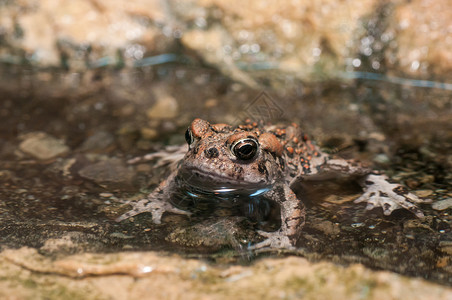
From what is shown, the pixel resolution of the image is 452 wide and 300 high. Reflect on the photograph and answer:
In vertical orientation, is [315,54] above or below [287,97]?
above

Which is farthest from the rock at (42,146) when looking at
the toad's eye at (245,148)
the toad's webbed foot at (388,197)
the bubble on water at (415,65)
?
the bubble on water at (415,65)

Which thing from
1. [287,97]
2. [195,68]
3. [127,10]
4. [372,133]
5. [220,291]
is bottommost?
[220,291]

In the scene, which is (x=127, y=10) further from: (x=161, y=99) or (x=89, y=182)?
(x=89, y=182)

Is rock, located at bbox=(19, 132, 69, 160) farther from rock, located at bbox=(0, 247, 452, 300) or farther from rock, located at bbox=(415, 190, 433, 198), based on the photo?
rock, located at bbox=(415, 190, 433, 198)

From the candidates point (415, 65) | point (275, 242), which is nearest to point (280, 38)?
point (415, 65)

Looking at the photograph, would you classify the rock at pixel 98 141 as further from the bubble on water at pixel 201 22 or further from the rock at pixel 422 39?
the rock at pixel 422 39

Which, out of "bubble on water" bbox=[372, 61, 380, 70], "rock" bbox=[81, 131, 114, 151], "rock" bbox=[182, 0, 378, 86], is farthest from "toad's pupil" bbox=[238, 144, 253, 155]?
"bubble on water" bbox=[372, 61, 380, 70]

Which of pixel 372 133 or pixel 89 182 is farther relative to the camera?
pixel 372 133

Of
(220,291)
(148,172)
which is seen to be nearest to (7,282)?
(220,291)

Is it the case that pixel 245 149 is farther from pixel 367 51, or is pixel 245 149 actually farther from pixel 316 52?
pixel 367 51
